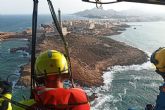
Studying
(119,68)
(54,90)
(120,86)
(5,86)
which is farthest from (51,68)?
(119,68)

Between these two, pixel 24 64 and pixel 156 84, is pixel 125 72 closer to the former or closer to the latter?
pixel 156 84

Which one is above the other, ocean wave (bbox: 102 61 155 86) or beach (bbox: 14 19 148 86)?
beach (bbox: 14 19 148 86)

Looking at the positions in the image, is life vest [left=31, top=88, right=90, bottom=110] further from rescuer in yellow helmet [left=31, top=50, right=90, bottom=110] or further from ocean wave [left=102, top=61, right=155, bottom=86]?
ocean wave [left=102, top=61, right=155, bottom=86]

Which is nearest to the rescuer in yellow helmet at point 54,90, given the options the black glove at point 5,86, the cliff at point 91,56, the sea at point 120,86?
the black glove at point 5,86

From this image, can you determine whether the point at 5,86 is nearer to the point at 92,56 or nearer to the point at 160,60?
the point at 160,60

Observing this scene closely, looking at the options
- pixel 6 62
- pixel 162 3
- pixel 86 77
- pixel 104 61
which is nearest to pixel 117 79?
pixel 86 77

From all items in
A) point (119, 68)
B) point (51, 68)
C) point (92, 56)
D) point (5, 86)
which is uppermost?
point (51, 68)

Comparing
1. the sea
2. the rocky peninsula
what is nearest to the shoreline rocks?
the rocky peninsula
